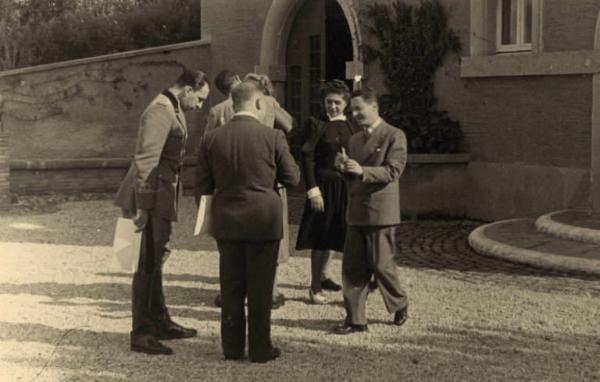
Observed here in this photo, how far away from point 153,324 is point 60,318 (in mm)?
1085

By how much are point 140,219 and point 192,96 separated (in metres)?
0.85

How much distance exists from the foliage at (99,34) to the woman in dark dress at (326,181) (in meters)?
15.9

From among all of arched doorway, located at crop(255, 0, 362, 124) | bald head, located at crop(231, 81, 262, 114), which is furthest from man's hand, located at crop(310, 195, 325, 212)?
arched doorway, located at crop(255, 0, 362, 124)

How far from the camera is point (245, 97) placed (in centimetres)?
557

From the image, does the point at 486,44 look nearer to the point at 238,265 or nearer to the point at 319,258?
the point at 319,258

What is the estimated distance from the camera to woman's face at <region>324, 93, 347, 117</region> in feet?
23.4

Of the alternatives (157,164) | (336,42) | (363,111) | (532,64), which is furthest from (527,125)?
(157,164)

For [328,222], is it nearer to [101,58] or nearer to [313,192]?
[313,192]

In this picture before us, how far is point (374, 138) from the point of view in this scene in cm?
619

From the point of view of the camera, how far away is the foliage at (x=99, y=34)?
23.0m

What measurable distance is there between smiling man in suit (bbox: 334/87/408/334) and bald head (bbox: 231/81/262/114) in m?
0.82

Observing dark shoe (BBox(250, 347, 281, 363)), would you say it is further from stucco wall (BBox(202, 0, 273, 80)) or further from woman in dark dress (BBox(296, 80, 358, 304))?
stucco wall (BBox(202, 0, 273, 80))

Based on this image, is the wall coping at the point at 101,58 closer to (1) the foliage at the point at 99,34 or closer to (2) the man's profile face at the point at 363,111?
(1) the foliage at the point at 99,34

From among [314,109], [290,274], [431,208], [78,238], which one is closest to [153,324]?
Answer: [290,274]
